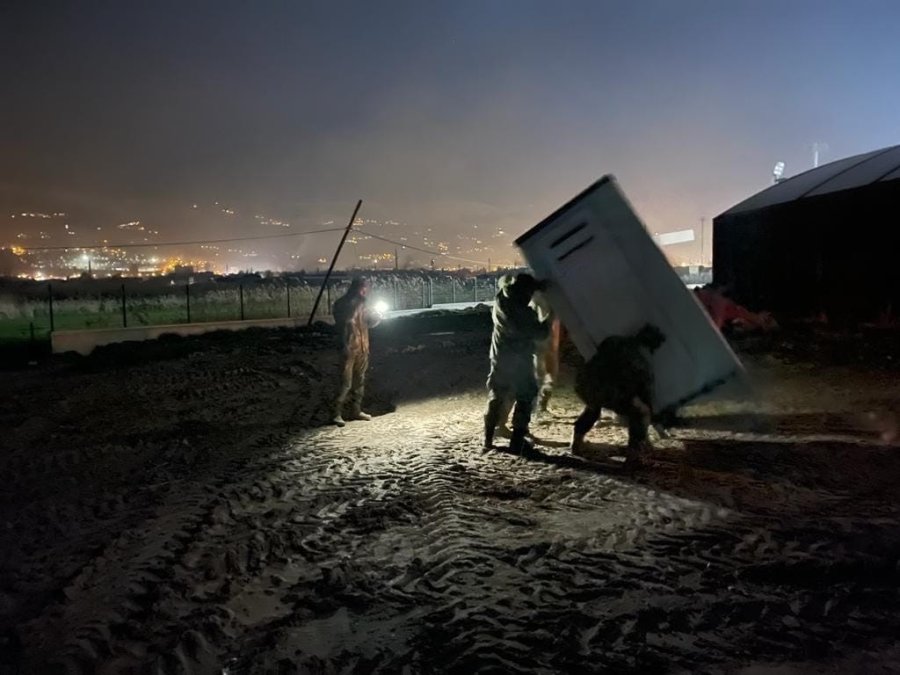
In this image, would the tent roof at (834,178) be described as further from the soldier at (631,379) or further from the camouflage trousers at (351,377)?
the camouflage trousers at (351,377)

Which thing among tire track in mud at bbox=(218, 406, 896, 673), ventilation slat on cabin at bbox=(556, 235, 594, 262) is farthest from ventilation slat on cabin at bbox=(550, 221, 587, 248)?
tire track in mud at bbox=(218, 406, 896, 673)

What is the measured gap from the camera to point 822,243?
15.2 meters

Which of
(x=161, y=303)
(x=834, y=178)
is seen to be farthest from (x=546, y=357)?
(x=161, y=303)

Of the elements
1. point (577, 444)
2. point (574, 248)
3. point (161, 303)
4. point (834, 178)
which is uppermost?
point (834, 178)

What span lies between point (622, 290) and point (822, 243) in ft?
38.2

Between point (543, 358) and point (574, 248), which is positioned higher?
point (574, 248)

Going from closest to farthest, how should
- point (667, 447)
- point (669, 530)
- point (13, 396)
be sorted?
point (669, 530)
point (667, 447)
point (13, 396)

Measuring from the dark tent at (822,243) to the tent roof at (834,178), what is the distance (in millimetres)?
41

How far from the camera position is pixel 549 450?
22.6 ft

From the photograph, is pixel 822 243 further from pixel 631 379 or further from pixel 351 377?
pixel 351 377

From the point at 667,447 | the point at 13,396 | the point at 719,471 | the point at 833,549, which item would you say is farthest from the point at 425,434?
the point at 13,396

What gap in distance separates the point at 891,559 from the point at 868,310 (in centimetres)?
1204

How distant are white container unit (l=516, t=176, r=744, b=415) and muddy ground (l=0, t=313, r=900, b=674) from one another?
937mm

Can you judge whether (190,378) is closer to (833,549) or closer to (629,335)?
(629,335)
